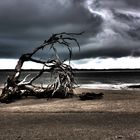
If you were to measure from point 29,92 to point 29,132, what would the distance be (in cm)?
1192

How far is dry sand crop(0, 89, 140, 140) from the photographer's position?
1170 centimetres

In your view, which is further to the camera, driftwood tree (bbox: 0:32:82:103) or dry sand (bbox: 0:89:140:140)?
driftwood tree (bbox: 0:32:82:103)

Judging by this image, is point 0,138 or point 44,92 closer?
point 0,138

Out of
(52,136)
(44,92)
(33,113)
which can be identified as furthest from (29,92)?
(52,136)

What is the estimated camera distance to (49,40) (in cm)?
2508

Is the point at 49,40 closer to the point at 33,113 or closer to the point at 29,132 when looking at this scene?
the point at 33,113

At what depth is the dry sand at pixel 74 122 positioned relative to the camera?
38.4ft

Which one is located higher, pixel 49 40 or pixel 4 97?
pixel 49 40

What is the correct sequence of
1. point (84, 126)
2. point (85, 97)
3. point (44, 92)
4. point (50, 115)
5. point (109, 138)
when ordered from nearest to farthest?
point (109, 138) → point (84, 126) → point (50, 115) → point (85, 97) → point (44, 92)

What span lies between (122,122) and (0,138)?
4.13 metres

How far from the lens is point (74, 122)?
45.9 ft

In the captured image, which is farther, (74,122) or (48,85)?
(48,85)

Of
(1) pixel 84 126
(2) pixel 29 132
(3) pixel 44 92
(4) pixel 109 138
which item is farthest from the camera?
(3) pixel 44 92

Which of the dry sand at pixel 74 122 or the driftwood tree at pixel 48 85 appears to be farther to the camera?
the driftwood tree at pixel 48 85
